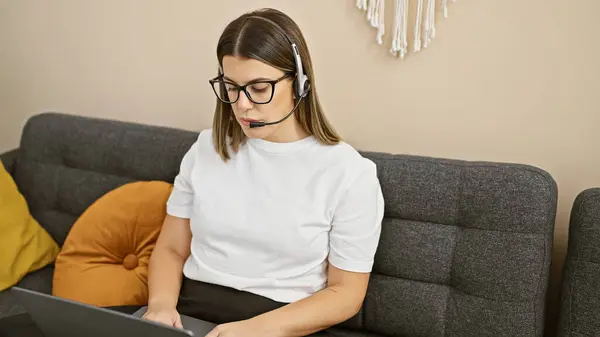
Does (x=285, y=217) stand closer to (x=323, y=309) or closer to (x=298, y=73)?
(x=323, y=309)

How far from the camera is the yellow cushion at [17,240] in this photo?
6.16 ft

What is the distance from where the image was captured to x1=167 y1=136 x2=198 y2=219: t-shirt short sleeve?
5.48 feet

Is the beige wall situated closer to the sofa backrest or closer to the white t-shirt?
the sofa backrest

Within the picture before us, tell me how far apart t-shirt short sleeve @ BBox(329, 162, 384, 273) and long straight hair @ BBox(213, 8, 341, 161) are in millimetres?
135

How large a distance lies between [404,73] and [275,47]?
0.49 m

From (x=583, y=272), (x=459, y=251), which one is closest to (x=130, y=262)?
(x=459, y=251)

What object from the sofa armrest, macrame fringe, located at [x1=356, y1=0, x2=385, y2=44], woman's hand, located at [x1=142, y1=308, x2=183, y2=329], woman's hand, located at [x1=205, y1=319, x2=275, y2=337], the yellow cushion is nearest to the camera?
woman's hand, located at [x1=205, y1=319, x2=275, y2=337]

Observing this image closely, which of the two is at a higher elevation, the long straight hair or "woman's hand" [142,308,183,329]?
the long straight hair

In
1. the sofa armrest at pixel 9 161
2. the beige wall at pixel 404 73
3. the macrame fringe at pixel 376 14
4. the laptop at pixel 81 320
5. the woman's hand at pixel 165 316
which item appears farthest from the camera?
the sofa armrest at pixel 9 161

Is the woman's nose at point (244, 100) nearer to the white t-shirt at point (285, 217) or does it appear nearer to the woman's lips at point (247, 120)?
the woman's lips at point (247, 120)

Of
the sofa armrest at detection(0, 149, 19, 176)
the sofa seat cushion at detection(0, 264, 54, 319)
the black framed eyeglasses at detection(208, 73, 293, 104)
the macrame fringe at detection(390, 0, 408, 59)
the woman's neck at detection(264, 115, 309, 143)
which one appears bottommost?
the sofa seat cushion at detection(0, 264, 54, 319)

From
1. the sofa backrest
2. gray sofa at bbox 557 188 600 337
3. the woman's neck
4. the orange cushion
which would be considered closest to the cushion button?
the orange cushion

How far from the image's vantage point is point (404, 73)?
178 centimetres

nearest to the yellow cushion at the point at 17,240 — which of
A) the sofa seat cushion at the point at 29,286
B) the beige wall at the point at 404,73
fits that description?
the sofa seat cushion at the point at 29,286
